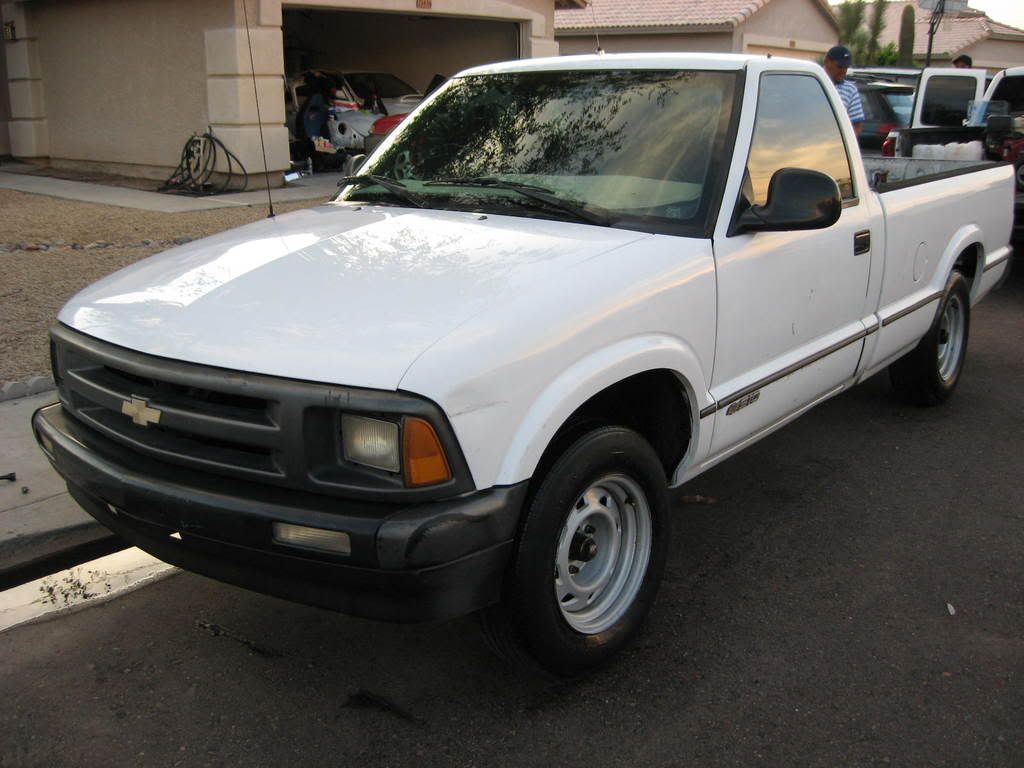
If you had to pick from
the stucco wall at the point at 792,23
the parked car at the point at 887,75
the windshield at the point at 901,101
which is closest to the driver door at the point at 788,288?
the windshield at the point at 901,101

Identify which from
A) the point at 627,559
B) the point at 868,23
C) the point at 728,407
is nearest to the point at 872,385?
the point at 728,407

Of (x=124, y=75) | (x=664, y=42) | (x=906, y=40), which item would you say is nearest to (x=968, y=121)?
(x=124, y=75)

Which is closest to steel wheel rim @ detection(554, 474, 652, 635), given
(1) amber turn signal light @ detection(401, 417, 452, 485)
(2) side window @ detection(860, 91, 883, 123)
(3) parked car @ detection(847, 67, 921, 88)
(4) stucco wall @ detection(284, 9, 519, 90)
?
(1) amber turn signal light @ detection(401, 417, 452, 485)

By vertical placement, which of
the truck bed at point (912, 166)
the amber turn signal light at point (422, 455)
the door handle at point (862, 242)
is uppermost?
the truck bed at point (912, 166)

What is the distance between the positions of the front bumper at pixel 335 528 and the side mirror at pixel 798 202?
1.49 metres

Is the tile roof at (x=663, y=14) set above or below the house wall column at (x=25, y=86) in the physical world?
above

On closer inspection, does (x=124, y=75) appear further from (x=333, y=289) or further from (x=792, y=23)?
(x=792, y=23)

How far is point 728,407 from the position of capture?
3.73 meters

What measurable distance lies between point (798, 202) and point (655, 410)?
2.88 ft

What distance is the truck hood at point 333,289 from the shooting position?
277cm

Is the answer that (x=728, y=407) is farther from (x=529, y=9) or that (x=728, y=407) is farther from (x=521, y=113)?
(x=529, y=9)

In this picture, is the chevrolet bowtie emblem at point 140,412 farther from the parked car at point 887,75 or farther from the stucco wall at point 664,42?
the stucco wall at point 664,42

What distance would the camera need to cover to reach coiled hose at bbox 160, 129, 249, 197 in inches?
558

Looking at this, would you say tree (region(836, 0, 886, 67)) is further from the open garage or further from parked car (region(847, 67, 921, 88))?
the open garage
